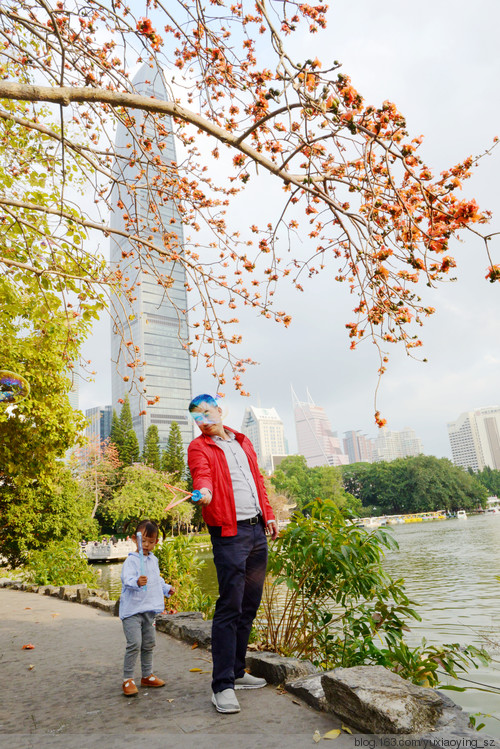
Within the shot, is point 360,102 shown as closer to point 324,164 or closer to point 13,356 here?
point 324,164

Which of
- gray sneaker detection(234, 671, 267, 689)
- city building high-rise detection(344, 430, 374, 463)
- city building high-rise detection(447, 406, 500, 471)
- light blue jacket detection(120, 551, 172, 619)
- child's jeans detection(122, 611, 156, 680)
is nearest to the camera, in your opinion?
gray sneaker detection(234, 671, 267, 689)

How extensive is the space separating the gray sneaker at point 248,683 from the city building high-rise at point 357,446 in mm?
181056

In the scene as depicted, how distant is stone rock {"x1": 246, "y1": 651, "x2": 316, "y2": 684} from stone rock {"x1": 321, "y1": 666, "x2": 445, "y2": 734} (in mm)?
429

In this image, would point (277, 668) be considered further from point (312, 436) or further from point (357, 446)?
point (357, 446)

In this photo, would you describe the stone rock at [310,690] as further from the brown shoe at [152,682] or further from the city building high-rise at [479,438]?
the city building high-rise at [479,438]

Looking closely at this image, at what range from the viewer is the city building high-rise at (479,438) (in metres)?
134

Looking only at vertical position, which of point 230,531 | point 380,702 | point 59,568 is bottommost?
point 380,702

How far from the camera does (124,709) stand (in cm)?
259

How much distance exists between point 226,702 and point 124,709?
1.98 ft

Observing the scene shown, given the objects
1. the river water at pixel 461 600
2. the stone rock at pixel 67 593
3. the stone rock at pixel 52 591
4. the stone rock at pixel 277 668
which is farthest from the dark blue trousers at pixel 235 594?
the stone rock at pixel 52 591

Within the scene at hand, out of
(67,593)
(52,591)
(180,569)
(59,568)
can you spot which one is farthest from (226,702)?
(59,568)

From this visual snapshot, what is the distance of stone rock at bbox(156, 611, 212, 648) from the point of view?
12.8ft

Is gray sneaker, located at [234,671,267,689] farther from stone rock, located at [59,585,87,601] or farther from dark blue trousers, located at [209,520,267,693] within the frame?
stone rock, located at [59,585,87,601]

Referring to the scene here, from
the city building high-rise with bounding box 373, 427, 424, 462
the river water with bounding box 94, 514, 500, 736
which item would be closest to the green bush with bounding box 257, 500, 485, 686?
the river water with bounding box 94, 514, 500, 736
